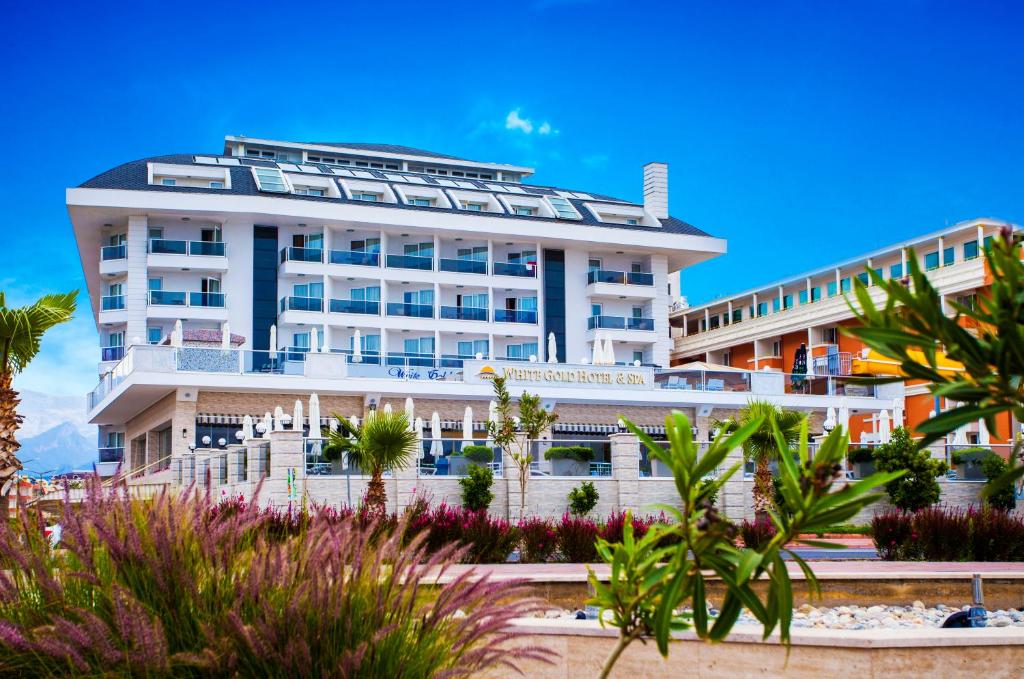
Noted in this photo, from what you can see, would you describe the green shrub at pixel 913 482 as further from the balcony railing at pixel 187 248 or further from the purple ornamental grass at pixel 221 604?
the balcony railing at pixel 187 248

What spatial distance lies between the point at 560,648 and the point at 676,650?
2.63 feet

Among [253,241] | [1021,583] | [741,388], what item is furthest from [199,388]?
[1021,583]

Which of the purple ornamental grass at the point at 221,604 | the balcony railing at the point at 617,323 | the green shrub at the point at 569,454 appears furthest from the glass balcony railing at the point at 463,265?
the purple ornamental grass at the point at 221,604

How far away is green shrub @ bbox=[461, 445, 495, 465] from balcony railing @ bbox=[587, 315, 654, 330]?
28034mm

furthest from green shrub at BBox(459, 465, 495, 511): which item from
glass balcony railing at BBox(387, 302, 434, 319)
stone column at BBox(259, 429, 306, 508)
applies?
glass balcony railing at BBox(387, 302, 434, 319)

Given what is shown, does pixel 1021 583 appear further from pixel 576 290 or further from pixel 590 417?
pixel 576 290

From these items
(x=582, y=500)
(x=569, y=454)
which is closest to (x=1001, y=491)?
(x=582, y=500)

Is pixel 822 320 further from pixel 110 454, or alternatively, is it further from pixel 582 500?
pixel 582 500

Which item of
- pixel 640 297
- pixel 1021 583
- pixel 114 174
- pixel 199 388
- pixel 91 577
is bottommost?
pixel 1021 583

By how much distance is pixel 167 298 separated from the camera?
48625mm

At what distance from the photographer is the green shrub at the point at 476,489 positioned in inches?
1021

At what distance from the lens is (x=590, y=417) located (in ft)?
143

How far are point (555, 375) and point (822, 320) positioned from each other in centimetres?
2308

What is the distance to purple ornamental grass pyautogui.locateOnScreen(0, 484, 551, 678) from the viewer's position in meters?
5.38
